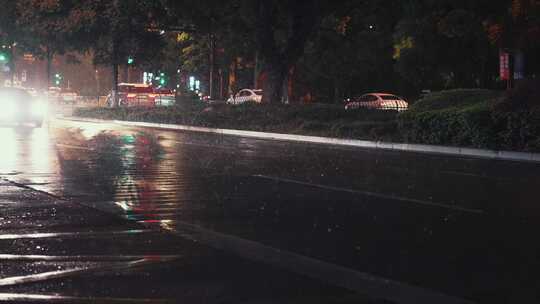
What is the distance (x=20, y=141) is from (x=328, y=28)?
2797cm

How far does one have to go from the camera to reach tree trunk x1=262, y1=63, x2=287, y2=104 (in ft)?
126

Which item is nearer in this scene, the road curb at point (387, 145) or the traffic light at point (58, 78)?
the road curb at point (387, 145)

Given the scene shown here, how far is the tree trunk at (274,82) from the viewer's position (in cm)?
3826

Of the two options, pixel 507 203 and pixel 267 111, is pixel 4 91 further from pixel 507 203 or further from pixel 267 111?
pixel 507 203

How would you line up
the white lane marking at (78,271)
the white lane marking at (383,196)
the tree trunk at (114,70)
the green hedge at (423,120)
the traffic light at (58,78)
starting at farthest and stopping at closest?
the traffic light at (58,78) → the tree trunk at (114,70) → the green hedge at (423,120) → the white lane marking at (383,196) → the white lane marking at (78,271)

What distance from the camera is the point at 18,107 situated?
34.1 m

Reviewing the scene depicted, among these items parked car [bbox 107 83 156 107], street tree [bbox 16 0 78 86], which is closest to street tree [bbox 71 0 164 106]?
street tree [bbox 16 0 78 86]

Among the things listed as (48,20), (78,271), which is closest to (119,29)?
(48,20)

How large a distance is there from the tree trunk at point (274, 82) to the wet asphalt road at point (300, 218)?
18.0 meters

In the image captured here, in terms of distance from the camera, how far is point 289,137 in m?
31.0

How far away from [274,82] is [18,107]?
37.5 feet

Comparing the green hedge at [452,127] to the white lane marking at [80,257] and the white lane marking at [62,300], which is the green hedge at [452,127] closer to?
the white lane marking at [80,257]

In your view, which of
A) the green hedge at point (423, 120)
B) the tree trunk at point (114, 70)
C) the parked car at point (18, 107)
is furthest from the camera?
the tree trunk at point (114, 70)

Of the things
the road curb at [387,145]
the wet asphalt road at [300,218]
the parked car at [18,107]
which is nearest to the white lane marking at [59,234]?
the wet asphalt road at [300,218]
